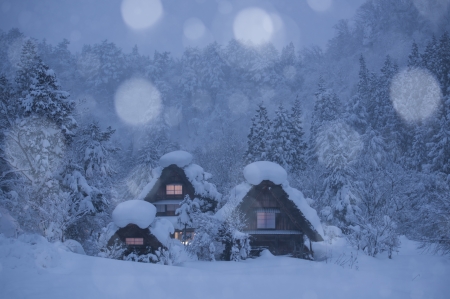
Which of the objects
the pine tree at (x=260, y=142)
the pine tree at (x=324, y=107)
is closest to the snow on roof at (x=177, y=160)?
the pine tree at (x=260, y=142)

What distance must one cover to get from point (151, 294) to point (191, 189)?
24842 mm

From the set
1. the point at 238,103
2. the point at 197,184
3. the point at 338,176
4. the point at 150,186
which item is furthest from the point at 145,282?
the point at 238,103

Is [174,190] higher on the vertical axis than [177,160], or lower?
lower

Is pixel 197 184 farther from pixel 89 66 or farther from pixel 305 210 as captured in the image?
pixel 89 66

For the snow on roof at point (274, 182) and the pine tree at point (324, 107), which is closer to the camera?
the snow on roof at point (274, 182)

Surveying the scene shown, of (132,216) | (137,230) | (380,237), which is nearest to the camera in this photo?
(380,237)

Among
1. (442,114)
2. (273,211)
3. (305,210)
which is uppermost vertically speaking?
(442,114)

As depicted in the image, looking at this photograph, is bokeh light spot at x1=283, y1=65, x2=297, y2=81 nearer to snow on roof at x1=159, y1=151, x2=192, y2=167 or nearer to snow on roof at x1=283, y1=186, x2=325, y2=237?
snow on roof at x1=159, y1=151, x2=192, y2=167

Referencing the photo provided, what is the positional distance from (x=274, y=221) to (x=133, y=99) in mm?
62899

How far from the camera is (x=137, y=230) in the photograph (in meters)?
23.2

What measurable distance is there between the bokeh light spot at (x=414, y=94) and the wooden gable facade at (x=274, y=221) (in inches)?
946

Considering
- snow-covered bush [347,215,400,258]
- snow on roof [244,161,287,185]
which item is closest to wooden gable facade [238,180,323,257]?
snow on roof [244,161,287,185]

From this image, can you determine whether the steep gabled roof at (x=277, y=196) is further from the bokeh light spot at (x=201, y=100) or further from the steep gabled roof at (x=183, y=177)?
the bokeh light spot at (x=201, y=100)

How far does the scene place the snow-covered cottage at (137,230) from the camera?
74.0 feet
